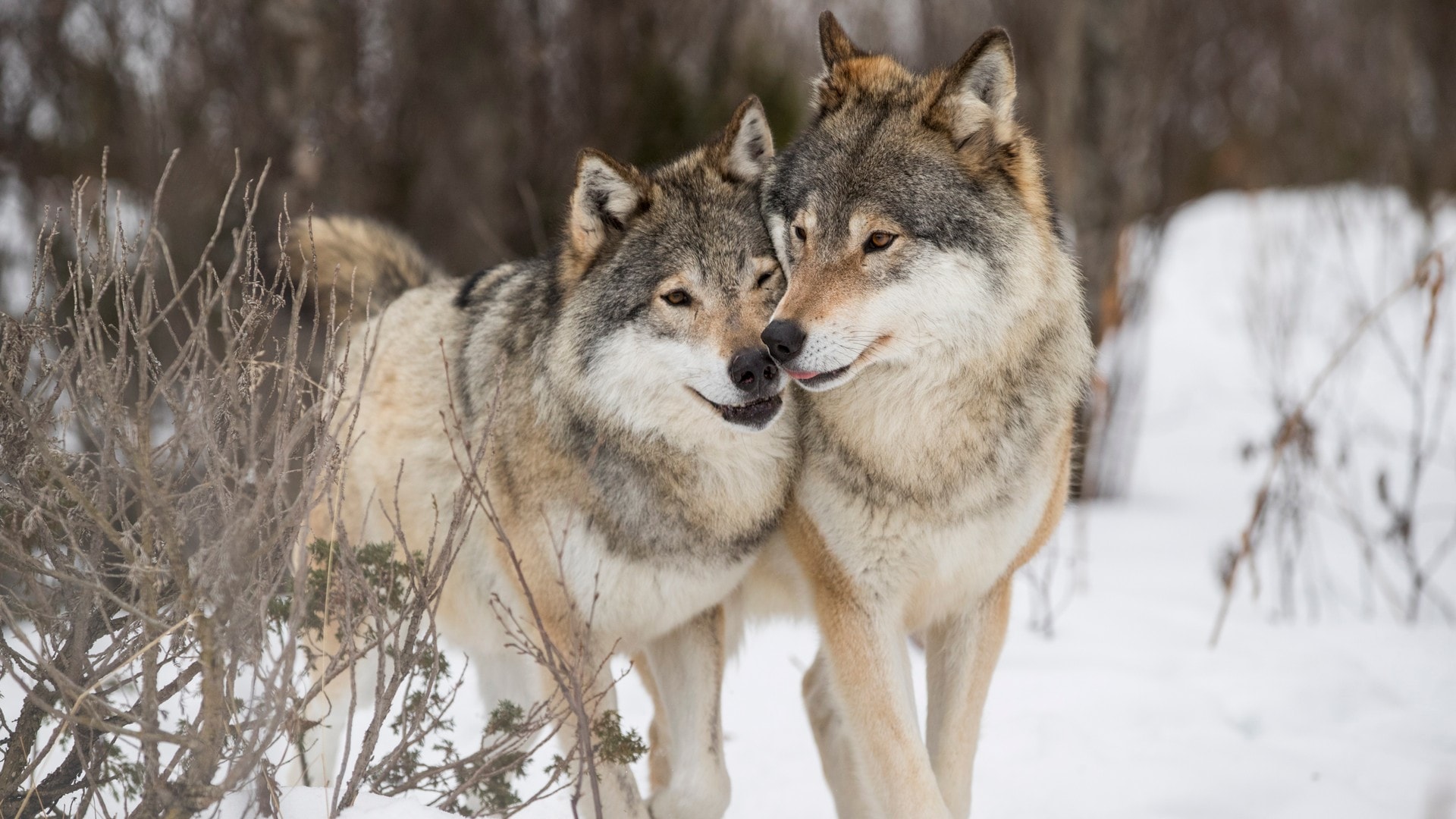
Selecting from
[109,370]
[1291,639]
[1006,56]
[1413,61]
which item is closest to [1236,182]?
[1413,61]

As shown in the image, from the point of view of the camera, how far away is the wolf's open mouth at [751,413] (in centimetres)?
311

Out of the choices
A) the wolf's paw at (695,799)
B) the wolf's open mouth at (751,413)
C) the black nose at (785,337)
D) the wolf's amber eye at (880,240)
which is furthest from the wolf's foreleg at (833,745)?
the wolf's amber eye at (880,240)

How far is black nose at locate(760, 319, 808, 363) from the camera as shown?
2.94m

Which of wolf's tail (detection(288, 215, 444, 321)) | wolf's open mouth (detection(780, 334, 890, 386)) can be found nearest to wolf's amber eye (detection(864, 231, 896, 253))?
wolf's open mouth (detection(780, 334, 890, 386))

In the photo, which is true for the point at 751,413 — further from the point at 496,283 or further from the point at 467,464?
the point at 496,283

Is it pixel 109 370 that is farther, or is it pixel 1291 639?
pixel 1291 639

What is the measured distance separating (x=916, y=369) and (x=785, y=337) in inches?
17.1

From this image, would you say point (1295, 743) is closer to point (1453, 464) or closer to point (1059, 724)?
point (1059, 724)

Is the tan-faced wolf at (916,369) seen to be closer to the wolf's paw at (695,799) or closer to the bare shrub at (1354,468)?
the wolf's paw at (695,799)

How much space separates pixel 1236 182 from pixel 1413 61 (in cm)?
312

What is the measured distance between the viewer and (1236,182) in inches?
660

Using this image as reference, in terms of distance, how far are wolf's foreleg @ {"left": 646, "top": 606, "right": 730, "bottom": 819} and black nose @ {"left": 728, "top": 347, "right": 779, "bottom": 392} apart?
878mm

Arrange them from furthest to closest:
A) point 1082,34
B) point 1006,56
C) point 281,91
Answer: point 1082,34, point 281,91, point 1006,56

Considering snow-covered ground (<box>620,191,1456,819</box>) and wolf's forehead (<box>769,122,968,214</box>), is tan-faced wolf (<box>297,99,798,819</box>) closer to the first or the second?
wolf's forehead (<box>769,122,968,214</box>)
